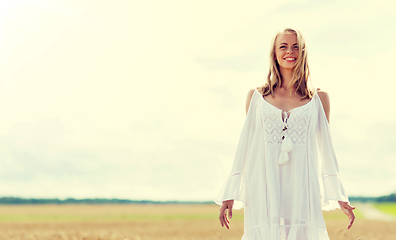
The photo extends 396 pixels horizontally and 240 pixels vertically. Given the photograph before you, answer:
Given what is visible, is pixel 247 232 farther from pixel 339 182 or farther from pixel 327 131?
pixel 327 131

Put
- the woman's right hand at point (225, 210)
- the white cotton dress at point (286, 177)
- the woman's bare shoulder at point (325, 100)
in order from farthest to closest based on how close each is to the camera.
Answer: the woman's bare shoulder at point (325, 100), the woman's right hand at point (225, 210), the white cotton dress at point (286, 177)

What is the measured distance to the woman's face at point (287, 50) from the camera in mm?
3700

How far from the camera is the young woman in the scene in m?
3.43

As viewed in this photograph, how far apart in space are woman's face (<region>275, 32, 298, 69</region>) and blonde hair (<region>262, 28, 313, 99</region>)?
4 centimetres

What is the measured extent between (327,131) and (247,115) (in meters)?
0.74

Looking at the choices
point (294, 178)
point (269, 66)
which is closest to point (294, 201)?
point (294, 178)

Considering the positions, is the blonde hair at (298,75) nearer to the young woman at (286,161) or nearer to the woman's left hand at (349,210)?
the young woman at (286,161)

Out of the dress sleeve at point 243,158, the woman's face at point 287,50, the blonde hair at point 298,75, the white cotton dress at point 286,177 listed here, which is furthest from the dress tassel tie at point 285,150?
the woman's face at point 287,50

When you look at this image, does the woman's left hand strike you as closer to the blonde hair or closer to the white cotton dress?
the white cotton dress

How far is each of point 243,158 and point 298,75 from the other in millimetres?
922

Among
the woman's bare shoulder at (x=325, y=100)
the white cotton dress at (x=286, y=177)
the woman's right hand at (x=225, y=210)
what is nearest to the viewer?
the white cotton dress at (x=286, y=177)

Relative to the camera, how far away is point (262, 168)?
3.57m

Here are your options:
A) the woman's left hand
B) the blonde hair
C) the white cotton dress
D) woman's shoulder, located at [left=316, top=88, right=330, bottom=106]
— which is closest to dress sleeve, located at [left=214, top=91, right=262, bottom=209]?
the white cotton dress

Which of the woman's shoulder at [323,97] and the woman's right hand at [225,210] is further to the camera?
the woman's shoulder at [323,97]
